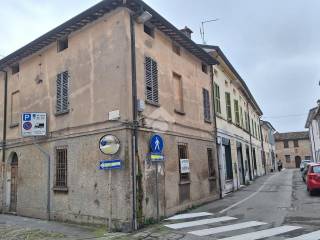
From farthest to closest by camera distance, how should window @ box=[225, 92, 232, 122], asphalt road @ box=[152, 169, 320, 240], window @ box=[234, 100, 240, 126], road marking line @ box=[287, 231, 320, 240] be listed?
window @ box=[234, 100, 240, 126]
window @ box=[225, 92, 232, 122]
asphalt road @ box=[152, 169, 320, 240]
road marking line @ box=[287, 231, 320, 240]

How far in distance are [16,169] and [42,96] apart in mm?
3675

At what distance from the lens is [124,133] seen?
31.7ft

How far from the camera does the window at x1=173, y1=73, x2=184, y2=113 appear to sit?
508 inches

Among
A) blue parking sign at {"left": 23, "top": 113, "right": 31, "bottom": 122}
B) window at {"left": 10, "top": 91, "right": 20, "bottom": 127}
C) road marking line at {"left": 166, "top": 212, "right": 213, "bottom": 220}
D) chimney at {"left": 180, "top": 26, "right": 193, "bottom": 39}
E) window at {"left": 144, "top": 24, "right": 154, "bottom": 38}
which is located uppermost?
chimney at {"left": 180, "top": 26, "right": 193, "bottom": 39}

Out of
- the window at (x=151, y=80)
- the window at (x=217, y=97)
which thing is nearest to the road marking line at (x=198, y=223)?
the window at (x=151, y=80)

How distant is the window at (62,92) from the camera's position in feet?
39.0

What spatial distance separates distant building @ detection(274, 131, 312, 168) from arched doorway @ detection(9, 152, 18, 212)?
55907mm

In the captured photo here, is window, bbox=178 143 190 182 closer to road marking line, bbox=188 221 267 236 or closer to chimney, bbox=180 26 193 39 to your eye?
road marking line, bbox=188 221 267 236

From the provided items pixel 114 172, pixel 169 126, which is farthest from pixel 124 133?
pixel 169 126

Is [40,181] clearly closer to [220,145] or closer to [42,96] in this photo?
[42,96]

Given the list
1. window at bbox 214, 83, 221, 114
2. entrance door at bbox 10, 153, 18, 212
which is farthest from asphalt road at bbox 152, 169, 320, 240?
entrance door at bbox 10, 153, 18, 212

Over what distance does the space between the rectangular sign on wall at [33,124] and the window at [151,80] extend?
430 centimetres

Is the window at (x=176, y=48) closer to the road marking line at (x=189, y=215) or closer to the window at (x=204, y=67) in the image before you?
the window at (x=204, y=67)

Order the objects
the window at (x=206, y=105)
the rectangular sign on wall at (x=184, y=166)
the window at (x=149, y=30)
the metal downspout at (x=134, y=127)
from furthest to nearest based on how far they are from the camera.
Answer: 1. the window at (x=206, y=105)
2. the rectangular sign on wall at (x=184, y=166)
3. the window at (x=149, y=30)
4. the metal downspout at (x=134, y=127)
